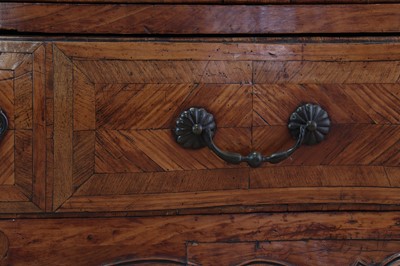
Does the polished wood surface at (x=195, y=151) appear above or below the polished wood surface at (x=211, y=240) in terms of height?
above

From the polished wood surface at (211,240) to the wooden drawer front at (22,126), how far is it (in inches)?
1.6

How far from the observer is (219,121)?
0.64m

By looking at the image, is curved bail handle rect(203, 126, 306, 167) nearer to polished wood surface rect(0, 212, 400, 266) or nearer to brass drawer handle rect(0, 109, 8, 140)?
polished wood surface rect(0, 212, 400, 266)

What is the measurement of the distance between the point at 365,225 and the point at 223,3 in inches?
13.3

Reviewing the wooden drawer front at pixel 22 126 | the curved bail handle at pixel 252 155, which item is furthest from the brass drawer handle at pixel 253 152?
the wooden drawer front at pixel 22 126

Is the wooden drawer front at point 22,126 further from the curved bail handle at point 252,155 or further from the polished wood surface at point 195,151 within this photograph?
the curved bail handle at point 252,155

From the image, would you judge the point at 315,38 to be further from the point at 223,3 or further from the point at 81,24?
the point at 81,24

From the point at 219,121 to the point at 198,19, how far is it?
0.13 meters

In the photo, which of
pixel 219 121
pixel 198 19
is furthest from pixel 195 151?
pixel 198 19

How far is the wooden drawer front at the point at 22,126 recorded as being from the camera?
606 millimetres

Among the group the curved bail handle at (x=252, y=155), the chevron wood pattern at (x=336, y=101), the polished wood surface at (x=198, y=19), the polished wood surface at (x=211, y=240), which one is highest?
the polished wood surface at (x=198, y=19)

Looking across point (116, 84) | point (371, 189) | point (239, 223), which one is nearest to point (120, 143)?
point (116, 84)

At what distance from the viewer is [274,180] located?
25.7 inches

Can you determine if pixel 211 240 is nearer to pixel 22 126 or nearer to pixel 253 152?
pixel 253 152
